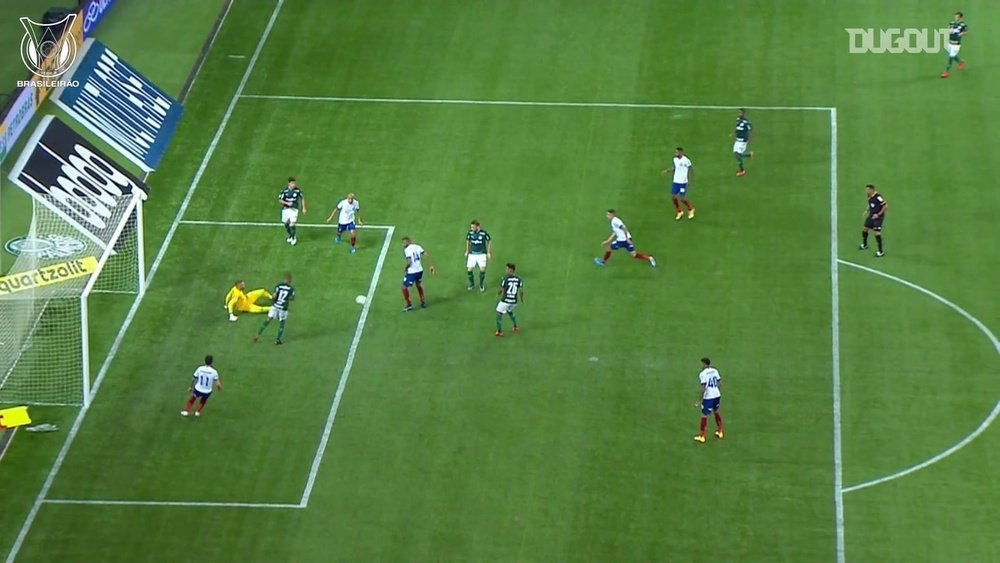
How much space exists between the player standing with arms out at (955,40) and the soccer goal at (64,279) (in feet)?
75.9

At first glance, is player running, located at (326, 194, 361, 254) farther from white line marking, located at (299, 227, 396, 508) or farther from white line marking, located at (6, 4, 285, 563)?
white line marking, located at (6, 4, 285, 563)

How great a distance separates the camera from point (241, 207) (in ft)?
169

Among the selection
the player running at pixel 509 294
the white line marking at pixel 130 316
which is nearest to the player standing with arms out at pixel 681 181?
the player running at pixel 509 294

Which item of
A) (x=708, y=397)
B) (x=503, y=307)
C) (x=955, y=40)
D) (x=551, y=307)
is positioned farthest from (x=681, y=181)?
(x=955, y=40)

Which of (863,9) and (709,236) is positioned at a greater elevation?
(863,9)

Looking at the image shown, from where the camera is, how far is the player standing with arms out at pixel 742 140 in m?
51.1

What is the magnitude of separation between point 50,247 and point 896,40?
2576 cm

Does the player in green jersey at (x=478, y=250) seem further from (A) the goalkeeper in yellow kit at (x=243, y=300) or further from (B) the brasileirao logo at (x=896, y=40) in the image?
(B) the brasileirao logo at (x=896, y=40)

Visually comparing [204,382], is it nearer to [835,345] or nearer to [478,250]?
[478,250]

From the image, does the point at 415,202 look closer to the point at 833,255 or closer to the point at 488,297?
the point at 488,297

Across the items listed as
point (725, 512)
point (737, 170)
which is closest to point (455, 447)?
point (725, 512)

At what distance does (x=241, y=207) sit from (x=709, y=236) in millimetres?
12261

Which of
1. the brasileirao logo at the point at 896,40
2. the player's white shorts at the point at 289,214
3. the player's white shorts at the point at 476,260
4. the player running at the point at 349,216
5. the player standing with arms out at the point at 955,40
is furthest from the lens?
the brasileirao logo at the point at 896,40

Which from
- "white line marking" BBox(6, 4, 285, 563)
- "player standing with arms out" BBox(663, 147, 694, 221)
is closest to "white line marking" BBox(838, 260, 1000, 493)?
"player standing with arms out" BBox(663, 147, 694, 221)
